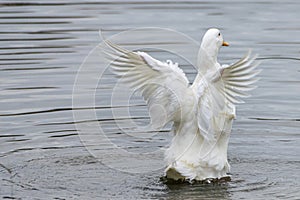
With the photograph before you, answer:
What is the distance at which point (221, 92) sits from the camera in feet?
30.9

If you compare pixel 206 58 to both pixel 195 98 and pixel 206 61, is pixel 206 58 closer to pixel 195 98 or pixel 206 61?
pixel 206 61

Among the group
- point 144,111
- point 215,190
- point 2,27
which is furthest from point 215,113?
point 2,27

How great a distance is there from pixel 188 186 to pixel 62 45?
8169 mm

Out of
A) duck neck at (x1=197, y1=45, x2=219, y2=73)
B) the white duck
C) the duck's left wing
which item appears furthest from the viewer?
duck neck at (x1=197, y1=45, x2=219, y2=73)

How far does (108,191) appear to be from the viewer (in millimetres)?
9680

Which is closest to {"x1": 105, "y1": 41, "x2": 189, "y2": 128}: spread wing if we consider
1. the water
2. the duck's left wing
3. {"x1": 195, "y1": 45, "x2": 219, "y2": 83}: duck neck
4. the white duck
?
the white duck

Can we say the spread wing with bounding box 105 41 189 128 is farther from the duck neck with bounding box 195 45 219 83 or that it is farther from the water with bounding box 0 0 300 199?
the water with bounding box 0 0 300 199

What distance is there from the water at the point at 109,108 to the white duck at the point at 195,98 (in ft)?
0.86

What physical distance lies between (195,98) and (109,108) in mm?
3928

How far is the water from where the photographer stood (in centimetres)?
991

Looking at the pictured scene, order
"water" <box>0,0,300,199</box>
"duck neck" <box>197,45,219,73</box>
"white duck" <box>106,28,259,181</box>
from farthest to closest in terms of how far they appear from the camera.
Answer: "water" <box>0,0,300,199</box> < "duck neck" <box>197,45,219,73</box> < "white duck" <box>106,28,259,181</box>

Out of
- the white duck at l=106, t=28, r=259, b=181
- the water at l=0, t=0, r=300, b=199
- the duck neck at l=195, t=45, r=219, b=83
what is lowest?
the water at l=0, t=0, r=300, b=199

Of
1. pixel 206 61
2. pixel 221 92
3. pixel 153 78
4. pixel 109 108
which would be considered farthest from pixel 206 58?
pixel 109 108

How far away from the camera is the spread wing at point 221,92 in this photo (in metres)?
9.15
